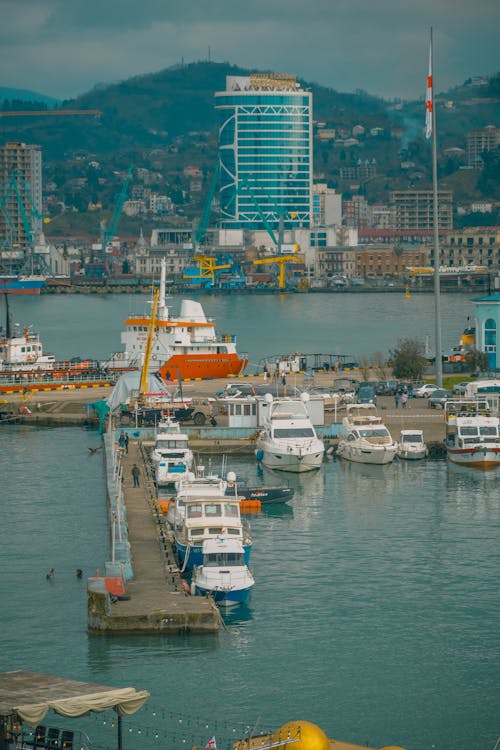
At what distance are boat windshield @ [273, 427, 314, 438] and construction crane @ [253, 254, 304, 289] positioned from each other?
11340 cm

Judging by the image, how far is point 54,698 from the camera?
525 inches

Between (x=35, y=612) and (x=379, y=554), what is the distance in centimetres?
588

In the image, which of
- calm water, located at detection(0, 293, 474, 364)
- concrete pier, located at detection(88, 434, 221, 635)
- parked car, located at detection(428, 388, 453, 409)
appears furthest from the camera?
calm water, located at detection(0, 293, 474, 364)

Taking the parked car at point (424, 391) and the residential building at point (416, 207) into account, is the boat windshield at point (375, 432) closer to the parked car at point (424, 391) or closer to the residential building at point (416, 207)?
the parked car at point (424, 391)

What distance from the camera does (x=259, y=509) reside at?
27.3m

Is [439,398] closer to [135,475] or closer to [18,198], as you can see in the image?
[135,475]

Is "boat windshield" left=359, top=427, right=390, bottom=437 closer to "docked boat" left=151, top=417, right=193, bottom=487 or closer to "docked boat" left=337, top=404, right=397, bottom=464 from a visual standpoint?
"docked boat" left=337, top=404, right=397, bottom=464

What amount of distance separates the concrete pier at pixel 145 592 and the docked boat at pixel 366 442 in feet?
24.3

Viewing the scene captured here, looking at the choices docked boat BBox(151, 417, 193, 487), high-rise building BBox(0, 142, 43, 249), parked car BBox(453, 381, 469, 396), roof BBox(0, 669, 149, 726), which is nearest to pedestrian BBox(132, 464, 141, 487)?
docked boat BBox(151, 417, 193, 487)

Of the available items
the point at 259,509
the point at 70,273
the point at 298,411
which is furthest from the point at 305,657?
the point at 70,273

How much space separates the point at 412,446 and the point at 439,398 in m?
5.91

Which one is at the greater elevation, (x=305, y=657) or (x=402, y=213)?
(x=402, y=213)

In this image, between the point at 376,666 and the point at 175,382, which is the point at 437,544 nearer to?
the point at 376,666

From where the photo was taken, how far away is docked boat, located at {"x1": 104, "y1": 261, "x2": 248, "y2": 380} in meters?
48.9
